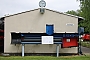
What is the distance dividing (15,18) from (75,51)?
4977mm

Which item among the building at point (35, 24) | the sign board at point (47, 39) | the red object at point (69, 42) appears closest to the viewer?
the sign board at point (47, 39)

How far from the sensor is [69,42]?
17188mm

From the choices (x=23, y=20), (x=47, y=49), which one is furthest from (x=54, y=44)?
(x=23, y=20)

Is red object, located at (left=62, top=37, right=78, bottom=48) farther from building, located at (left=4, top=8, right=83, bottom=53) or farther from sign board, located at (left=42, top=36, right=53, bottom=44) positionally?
sign board, located at (left=42, top=36, right=53, bottom=44)

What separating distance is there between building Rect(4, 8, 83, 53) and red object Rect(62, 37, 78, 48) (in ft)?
2.06

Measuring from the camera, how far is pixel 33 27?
17312 millimetres

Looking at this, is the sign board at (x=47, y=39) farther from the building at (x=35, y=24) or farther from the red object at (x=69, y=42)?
the red object at (x=69, y=42)

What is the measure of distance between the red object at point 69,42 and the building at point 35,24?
629 mm

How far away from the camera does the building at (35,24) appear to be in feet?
56.7

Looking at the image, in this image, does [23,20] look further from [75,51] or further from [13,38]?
[75,51]

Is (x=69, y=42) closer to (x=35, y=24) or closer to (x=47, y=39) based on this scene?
(x=47, y=39)

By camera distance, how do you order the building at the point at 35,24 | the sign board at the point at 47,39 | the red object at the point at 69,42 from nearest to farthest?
1. the sign board at the point at 47,39
2. the red object at the point at 69,42
3. the building at the point at 35,24

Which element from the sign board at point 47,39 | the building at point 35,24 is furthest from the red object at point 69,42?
the sign board at point 47,39

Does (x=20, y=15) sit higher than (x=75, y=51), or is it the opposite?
(x=20, y=15)
